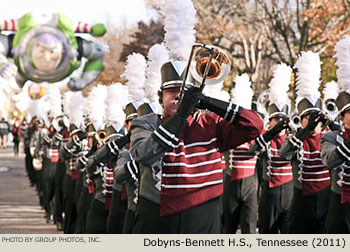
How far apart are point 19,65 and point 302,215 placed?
30332mm

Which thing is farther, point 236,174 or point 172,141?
point 236,174

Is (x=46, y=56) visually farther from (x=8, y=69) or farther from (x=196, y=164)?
(x=196, y=164)

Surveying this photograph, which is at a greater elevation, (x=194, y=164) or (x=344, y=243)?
(x=194, y=164)

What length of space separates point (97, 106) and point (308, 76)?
303 cm

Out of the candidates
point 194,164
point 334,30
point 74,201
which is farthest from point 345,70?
point 334,30

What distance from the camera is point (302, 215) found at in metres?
7.89

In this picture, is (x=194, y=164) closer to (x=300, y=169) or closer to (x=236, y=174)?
(x=300, y=169)

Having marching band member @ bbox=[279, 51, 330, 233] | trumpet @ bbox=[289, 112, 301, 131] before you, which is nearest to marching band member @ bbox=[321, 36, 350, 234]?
marching band member @ bbox=[279, 51, 330, 233]

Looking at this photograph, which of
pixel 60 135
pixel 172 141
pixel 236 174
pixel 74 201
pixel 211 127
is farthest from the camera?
pixel 60 135

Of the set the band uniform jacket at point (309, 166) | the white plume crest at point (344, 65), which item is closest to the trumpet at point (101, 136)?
the band uniform jacket at point (309, 166)

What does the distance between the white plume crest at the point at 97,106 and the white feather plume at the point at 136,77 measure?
1812mm

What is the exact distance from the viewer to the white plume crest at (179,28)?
17.0ft

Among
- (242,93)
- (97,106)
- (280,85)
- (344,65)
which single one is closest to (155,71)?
(344,65)

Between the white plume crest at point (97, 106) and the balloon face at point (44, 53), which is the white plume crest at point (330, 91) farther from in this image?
the balloon face at point (44, 53)
